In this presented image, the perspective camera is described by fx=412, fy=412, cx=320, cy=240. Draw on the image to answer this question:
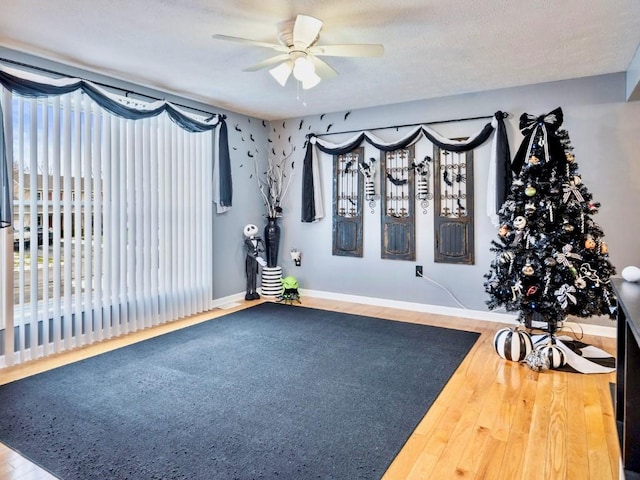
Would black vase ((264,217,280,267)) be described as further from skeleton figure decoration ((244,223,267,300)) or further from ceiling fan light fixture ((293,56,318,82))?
ceiling fan light fixture ((293,56,318,82))

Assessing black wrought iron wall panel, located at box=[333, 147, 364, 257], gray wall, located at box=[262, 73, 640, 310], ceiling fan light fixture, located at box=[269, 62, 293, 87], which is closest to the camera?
ceiling fan light fixture, located at box=[269, 62, 293, 87]

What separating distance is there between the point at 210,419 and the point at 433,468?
1.20 m

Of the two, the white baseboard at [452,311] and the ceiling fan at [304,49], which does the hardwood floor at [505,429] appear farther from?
the ceiling fan at [304,49]

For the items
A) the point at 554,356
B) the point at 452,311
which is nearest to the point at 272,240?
the point at 452,311

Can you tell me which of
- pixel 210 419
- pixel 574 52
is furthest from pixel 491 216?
pixel 210 419

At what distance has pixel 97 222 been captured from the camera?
3.62 meters

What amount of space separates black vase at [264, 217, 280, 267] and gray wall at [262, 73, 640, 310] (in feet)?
0.70

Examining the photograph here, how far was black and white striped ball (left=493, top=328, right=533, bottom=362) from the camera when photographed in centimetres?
315

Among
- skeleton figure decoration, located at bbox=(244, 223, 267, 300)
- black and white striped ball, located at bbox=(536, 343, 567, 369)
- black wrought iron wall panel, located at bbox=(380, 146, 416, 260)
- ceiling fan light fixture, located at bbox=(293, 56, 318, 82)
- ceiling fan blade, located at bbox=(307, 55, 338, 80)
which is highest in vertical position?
ceiling fan blade, located at bbox=(307, 55, 338, 80)

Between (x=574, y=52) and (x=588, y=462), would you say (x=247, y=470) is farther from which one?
(x=574, y=52)

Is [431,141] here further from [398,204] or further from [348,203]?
[348,203]

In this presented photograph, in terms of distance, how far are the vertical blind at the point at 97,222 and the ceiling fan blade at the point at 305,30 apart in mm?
2043

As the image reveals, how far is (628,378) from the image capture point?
149cm

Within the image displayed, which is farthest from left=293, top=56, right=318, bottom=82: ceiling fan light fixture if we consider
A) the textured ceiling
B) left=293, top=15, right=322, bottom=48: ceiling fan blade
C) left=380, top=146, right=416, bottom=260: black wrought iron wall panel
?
left=380, top=146, right=416, bottom=260: black wrought iron wall panel
